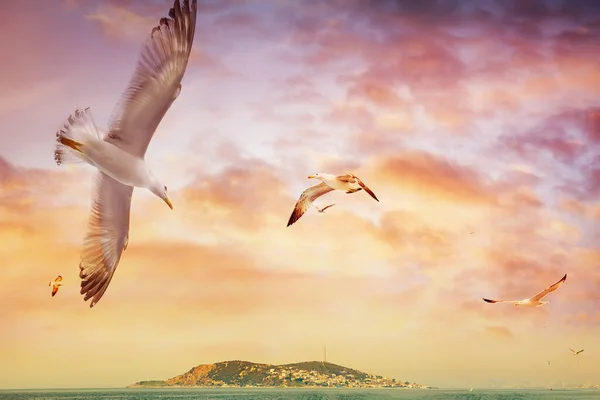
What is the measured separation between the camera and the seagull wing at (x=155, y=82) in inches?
149

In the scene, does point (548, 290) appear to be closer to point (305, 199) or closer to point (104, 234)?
point (305, 199)

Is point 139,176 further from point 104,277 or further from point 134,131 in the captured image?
point 104,277

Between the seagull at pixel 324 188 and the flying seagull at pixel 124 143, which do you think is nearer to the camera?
the flying seagull at pixel 124 143

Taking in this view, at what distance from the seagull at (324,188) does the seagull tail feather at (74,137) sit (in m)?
2.84

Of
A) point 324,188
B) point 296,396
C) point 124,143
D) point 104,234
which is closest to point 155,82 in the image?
point 124,143

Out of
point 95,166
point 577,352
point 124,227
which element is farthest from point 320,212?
point 577,352

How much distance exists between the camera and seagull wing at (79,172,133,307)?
4.71 metres

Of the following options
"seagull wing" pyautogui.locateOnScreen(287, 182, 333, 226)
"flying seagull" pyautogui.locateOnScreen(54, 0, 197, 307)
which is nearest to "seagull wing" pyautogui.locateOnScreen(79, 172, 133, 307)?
"flying seagull" pyautogui.locateOnScreen(54, 0, 197, 307)

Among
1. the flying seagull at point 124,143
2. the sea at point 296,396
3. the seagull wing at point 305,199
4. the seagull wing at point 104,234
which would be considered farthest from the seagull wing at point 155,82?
the sea at point 296,396

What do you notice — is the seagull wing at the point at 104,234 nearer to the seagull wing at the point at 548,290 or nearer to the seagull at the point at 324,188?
the seagull at the point at 324,188

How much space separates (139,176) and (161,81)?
666mm

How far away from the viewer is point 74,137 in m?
3.99

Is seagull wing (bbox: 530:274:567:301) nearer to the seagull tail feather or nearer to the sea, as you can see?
the seagull tail feather

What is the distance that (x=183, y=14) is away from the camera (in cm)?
375
